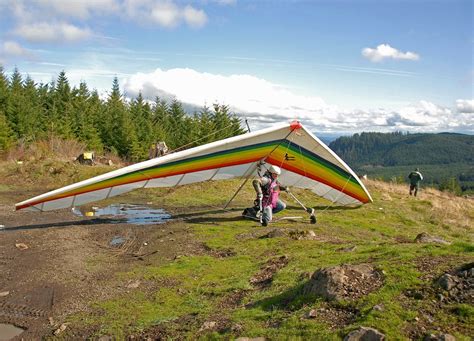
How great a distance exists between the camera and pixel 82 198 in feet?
33.6

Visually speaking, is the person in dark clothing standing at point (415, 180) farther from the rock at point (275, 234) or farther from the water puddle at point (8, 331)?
the water puddle at point (8, 331)

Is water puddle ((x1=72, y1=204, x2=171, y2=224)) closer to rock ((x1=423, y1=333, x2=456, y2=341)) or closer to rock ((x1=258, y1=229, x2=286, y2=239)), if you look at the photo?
rock ((x1=258, y1=229, x2=286, y2=239))

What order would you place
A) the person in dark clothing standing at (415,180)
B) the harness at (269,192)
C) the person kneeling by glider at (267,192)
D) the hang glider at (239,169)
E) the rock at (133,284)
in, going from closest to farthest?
the rock at (133,284) → the hang glider at (239,169) → the person kneeling by glider at (267,192) → the harness at (269,192) → the person in dark clothing standing at (415,180)

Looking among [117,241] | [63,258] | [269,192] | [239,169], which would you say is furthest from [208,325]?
[239,169]

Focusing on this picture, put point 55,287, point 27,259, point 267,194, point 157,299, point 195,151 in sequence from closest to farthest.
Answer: point 157,299 → point 55,287 → point 27,259 → point 195,151 → point 267,194

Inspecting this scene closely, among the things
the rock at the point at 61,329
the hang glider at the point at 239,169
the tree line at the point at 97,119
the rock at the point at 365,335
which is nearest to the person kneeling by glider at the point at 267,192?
the hang glider at the point at 239,169

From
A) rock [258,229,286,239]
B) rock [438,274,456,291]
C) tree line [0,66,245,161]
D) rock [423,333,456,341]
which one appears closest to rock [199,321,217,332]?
rock [423,333,456,341]

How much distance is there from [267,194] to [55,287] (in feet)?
20.2

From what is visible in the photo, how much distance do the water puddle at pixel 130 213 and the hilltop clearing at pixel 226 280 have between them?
1.55 ft

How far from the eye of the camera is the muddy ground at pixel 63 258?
5.73m

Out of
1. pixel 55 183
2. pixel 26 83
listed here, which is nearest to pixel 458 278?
pixel 55 183

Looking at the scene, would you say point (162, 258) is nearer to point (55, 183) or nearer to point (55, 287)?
point (55, 287)

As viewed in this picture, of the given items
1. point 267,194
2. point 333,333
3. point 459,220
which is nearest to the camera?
point 333,333

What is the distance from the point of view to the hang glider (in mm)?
9711
